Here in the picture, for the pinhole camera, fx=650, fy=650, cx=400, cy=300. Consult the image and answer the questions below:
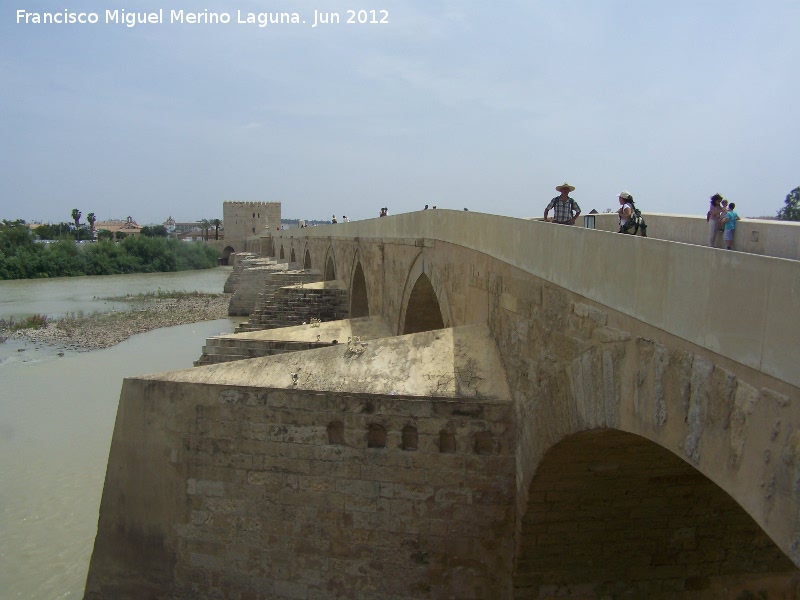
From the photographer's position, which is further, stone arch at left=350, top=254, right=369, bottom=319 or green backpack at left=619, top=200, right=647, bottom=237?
stone arch at left=350, top=254, right=369, bottom=319

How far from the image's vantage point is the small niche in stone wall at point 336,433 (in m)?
4.22

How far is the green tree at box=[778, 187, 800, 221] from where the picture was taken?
684 cm

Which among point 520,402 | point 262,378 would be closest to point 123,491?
point 262,378

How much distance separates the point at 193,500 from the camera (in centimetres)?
445

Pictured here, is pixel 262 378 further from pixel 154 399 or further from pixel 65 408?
A: pixel 65 408

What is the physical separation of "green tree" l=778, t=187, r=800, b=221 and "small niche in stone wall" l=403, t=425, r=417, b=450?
5.07 m

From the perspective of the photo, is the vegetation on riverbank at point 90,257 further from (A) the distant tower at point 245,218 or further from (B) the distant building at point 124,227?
(B) the distant building at point 124,227

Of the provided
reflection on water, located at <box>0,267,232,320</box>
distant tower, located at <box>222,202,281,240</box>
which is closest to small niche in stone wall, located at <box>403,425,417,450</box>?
reflection on water, located at <box>0,267,232,320</box>

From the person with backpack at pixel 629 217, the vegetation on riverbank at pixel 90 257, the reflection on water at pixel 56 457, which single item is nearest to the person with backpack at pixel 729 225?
the person with backpack at pixel 629 217

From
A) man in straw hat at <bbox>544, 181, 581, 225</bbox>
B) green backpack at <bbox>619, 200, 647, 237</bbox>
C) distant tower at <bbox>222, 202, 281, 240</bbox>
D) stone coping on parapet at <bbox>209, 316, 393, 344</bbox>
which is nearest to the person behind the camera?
green backpack at <bbox>619, 200, 647, 237</bbox>

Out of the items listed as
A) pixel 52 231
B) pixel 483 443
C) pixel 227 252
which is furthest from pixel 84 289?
pixel 52 231

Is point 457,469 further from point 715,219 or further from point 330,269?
point 330,269

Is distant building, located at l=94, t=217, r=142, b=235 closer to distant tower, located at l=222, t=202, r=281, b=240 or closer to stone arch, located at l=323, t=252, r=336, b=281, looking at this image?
distant tower, located at l=222, t=202, r=281, b=240

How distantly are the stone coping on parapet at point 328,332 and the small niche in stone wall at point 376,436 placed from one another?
13.2 feet
